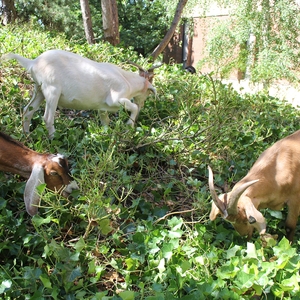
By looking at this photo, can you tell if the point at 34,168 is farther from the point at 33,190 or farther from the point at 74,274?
the point at 74,274

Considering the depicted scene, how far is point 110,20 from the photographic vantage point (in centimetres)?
1117

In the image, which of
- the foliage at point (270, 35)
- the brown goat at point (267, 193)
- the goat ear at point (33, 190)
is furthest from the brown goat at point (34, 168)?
the foliage at point (270, 35)

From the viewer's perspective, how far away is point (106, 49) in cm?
985

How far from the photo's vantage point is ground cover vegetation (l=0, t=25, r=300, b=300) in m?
3.23

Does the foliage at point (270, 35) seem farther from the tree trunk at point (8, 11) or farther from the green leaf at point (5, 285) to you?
the green leaf at point (5, 285)

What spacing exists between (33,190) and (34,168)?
27 centimetres

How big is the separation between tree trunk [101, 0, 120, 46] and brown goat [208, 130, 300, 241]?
736 cm

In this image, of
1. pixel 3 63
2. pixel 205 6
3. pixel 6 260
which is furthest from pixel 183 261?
pixel 205 6

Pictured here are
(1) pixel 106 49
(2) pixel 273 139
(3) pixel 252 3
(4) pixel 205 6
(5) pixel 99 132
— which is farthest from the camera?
(4) pixel 205 6

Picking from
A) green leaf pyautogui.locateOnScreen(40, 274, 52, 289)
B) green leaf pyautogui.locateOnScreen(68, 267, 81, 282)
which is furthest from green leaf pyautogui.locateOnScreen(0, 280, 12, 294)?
green leaf pyautogui.locateOnScreen(68, 267, 81, 282)

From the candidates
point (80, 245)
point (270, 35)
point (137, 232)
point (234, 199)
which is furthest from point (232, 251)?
point (270, 35)

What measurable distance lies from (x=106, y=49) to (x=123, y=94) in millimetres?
4088

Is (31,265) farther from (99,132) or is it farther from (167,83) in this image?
(167,83)

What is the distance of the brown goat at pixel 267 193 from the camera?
385 cm
